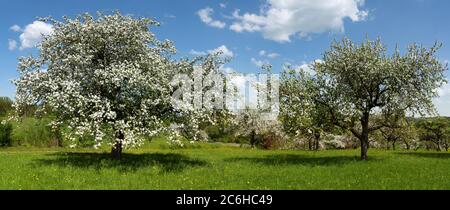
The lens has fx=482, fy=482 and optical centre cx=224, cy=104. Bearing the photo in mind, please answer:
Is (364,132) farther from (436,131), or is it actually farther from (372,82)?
(436,131)

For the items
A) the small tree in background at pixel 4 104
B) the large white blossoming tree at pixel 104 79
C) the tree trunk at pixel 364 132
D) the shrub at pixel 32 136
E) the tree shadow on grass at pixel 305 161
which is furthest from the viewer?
the small tree in background at pixel 4 104

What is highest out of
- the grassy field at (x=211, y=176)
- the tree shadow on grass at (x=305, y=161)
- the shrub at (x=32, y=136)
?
the shrub at (x=32, y=136)

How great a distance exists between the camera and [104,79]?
31.0 metres

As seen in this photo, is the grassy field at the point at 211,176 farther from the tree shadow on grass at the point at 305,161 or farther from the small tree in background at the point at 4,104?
the small tree in background at the point at 4,104

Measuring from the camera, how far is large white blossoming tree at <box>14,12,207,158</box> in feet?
98.4

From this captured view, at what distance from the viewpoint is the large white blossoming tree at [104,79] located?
98.4ft

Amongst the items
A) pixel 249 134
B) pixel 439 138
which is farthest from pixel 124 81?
pixel 439 138

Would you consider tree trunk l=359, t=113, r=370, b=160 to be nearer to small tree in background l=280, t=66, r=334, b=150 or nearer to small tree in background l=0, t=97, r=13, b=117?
small tree in background l=280, t=66, r=334, b=150

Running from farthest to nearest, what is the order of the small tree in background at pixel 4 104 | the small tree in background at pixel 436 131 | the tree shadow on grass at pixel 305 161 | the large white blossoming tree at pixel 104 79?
the small tree in background at pixel 4 104 < the small tree in background at pixel 436 131 < the tree shadow on grass at pixel 305 161 < the large white blossoming tree at pixel 104 79

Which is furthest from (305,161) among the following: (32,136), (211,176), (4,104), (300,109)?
(4,104)

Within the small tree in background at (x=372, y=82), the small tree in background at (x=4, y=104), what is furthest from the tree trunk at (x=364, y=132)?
the small tree in background at (x=4, y=104)

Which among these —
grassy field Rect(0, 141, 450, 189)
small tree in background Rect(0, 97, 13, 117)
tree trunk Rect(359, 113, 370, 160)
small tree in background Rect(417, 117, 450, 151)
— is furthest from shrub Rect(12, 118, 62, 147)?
small tree in background Rect(417, 117, 450, 151)

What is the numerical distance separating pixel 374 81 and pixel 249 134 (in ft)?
152
